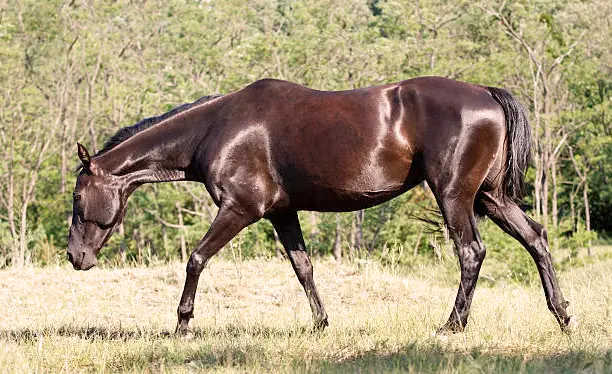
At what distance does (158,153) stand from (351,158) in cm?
184

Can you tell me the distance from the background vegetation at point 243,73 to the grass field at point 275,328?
1736 cm

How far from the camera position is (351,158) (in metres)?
6.08

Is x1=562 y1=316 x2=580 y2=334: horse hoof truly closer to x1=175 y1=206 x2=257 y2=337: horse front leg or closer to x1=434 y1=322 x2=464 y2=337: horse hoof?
x1=434 y1=322 x2=464 y2=337: horse hoof

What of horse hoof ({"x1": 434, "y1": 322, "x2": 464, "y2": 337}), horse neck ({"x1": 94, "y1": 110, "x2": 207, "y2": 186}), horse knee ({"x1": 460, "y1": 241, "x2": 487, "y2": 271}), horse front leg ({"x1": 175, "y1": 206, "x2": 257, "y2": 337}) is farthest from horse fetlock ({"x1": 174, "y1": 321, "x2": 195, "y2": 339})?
horse knee ({"x1": 460, "y1": 241, "x2": 487, "y2": 271})

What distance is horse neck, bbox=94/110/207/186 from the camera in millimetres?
6754

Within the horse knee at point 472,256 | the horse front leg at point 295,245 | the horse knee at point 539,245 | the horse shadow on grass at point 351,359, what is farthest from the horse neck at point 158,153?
the horse knee at point 539,245

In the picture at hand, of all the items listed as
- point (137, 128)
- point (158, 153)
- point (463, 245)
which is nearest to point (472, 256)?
point (463, 245)

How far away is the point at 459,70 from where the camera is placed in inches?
1252

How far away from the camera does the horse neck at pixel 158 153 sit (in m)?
6.75

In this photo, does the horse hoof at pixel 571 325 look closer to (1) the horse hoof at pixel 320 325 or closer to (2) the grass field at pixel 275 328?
(2) the grass field at pixel 275 328

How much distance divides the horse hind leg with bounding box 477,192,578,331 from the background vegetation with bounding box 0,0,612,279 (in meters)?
20.8

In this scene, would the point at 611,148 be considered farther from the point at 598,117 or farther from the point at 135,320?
the point at 135,320

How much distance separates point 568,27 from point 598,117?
14.2 ft

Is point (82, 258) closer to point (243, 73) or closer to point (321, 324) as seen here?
point (321, 324)
